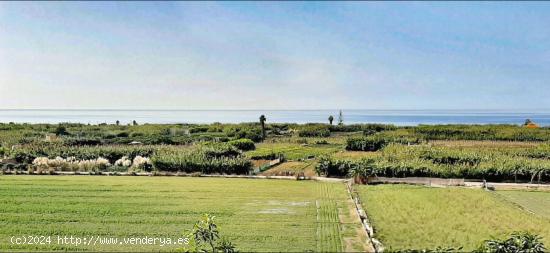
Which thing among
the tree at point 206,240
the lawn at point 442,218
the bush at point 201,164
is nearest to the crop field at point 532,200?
the lawn at point 442,218

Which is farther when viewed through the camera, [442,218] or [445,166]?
[445,166]

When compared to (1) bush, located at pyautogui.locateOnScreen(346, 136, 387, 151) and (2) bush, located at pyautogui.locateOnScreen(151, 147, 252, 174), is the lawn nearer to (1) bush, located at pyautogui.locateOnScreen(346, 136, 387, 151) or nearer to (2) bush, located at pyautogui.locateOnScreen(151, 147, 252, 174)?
(2) bush, located at pyautogui.locateOnScreen(151, 147, 252, 174)

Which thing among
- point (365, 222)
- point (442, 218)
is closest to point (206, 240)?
point (365, 222)

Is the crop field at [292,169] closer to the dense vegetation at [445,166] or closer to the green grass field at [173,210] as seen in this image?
Answer: the dense vegetation at [445,166]

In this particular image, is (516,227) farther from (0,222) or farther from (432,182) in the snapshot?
(0,222)

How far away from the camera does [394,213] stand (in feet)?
52.4

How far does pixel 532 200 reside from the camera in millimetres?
18859

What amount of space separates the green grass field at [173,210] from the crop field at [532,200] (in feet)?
21.8

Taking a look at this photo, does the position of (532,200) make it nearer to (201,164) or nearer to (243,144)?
(201,164)

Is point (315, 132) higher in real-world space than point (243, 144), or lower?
higher

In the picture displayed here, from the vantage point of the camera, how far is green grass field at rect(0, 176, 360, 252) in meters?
13.0

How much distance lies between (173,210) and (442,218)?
891 centimetres

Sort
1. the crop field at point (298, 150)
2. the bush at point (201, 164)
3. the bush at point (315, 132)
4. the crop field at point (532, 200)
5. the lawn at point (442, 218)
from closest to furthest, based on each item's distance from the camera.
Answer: the lawn at point (442, 218)
the crop field at point (532, 200)
the bush at point (201, 164)
the crop field at point (298, 150)
the bush at point (315, 132)

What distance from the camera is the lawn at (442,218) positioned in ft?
42.3
